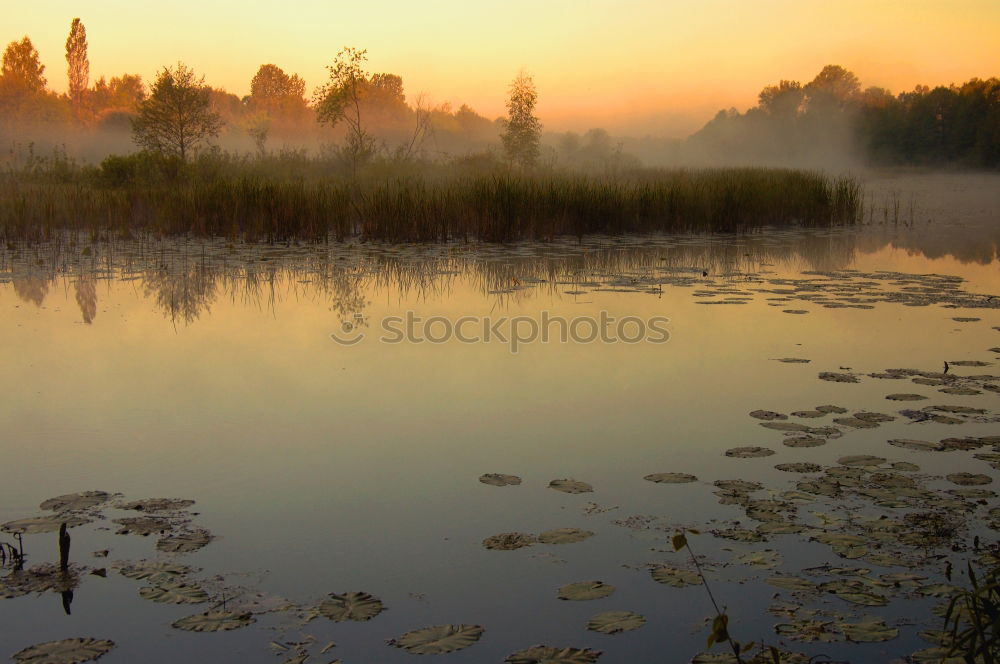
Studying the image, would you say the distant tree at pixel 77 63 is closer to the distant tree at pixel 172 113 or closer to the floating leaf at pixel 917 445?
the distant tree at pixel 172 113

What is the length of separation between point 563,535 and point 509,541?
0.49 ft

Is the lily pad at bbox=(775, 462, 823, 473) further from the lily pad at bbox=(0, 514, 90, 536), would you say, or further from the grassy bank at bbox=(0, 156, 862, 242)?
the grassy bank at bbox=(0, 156, 862, 242)

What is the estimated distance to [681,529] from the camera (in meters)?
2.31

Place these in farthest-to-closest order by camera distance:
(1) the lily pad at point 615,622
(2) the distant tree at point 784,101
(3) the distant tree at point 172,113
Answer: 1. (2) the distant tree at point 784,101
2. (3) the distant tree at point 172,113
3. (1) the lily pad at point 615,622

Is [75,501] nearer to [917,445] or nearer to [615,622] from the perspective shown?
[615,622]

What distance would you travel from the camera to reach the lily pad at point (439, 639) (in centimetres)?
172

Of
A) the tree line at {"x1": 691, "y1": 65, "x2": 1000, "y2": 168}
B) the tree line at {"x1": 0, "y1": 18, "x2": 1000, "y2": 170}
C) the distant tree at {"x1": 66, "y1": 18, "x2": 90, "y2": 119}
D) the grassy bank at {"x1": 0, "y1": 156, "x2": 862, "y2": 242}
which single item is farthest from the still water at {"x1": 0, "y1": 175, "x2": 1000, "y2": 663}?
the distant tree at {"x1": 66, "y1": 18, "x2": 90, "y2": 119}

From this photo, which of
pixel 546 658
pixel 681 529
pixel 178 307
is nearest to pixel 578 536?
pixel 681 529

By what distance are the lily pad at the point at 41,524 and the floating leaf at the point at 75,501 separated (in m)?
0.06

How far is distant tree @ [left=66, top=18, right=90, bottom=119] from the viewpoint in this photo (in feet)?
189

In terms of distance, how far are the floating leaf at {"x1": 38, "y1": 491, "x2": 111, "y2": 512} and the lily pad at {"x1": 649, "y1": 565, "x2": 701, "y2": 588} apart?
1.67 metres

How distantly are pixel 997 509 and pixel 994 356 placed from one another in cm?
232

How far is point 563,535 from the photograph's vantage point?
2.26m

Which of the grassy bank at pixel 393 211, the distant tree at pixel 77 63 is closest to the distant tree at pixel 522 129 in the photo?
the grassy bank at pixel 393 211
